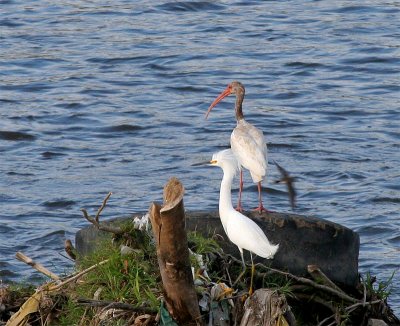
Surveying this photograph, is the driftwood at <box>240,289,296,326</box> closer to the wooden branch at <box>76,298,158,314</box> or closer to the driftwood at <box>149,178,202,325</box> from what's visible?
the driftwood at <box>149,178,202,325</box>

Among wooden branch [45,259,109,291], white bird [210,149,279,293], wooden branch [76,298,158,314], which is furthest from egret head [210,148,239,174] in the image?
wooden branch [76,298,158,314]

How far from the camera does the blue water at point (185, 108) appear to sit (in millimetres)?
12188

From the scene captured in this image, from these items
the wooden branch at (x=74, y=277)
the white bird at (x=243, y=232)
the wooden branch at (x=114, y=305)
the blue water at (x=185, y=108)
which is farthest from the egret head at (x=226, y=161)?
the blue water at (x=185, y=108)

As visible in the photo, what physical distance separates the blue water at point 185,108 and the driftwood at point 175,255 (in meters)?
3.35

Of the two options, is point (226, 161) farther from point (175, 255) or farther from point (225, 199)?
point (175, 255)

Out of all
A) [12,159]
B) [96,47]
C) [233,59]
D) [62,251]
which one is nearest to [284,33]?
[233,59]

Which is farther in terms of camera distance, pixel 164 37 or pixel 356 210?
pixel 164 37

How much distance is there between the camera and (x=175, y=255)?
633cm

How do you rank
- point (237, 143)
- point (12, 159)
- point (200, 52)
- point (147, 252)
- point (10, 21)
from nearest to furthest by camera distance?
point (147, 252)
point (237, 143)
point (12, 159)
point (200, 52)
point (10, 21)

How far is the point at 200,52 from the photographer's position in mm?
18469

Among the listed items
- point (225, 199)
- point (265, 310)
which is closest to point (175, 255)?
point (265, 310)

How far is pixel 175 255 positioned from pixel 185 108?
9.65m

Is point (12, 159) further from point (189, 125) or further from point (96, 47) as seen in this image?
point (96, 47)

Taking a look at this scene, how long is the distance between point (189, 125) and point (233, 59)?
10.9ft
